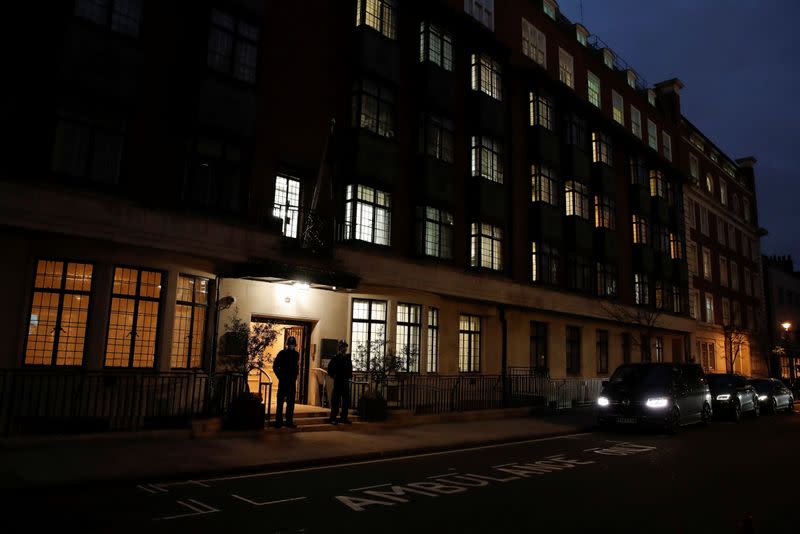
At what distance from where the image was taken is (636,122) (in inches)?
1341

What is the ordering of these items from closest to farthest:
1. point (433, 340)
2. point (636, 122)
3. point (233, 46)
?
point (233, 46) < point (433, 340) < point (636, 122)

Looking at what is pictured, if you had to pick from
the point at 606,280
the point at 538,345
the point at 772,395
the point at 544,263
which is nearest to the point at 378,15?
the point at 544,263

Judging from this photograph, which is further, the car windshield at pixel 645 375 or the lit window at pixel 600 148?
the lit window at pixel 600 148

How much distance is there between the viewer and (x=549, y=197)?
25594 mm

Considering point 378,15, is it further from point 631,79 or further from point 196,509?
point 631,79

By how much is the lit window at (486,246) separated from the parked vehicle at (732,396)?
8.86m

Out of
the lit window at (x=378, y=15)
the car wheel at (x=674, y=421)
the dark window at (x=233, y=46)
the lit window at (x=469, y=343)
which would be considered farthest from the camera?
the lit window at (x=469, y=343)

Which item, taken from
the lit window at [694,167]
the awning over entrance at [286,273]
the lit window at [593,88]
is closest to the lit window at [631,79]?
the lit window at [593,88]

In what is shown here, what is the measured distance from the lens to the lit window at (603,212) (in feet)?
93.8

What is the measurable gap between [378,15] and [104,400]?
1426cm

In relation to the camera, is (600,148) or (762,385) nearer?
(762,385)

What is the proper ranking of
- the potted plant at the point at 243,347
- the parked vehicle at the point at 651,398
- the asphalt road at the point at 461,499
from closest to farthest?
the asphalt road at the point at 461,499 → the potted plant at the point at 243,347 → the parked vehicle at the point at 651,398

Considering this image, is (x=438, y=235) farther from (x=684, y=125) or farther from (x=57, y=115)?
(x=684, y=125)

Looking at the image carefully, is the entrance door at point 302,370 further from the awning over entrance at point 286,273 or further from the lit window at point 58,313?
the lit window at point 58,313
